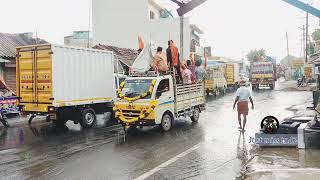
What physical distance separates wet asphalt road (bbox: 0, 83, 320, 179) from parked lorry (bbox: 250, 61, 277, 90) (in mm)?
24471

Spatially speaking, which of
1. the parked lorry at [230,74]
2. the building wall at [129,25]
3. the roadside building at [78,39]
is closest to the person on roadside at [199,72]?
the parked lorry at [230,74]

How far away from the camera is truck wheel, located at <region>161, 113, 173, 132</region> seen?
1216 centimetres

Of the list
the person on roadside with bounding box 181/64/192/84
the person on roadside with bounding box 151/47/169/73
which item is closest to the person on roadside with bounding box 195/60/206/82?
the person on roadside with bounding box 181/64/192/84

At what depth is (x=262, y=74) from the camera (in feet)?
120

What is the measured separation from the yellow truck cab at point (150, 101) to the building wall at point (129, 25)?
84.9ft

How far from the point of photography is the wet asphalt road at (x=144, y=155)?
729 cm

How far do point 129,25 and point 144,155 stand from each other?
33090 millimetres

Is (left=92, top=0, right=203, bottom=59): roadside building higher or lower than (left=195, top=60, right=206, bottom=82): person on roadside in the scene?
higher

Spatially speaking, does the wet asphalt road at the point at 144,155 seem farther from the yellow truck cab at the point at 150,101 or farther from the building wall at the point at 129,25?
the building wall at the point at 129,25

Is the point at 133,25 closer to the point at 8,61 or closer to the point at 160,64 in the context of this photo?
the point at 8,61

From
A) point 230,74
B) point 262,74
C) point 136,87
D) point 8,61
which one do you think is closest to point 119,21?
point 230,74

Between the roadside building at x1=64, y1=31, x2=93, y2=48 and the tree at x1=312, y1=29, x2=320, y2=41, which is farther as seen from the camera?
the tree at x1=312, y1=29, x2=320, y2=41

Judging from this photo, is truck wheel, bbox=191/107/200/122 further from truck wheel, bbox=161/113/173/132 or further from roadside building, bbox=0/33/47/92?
roadside building, bbox=0/33/47/92

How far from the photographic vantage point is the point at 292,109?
18.3m
